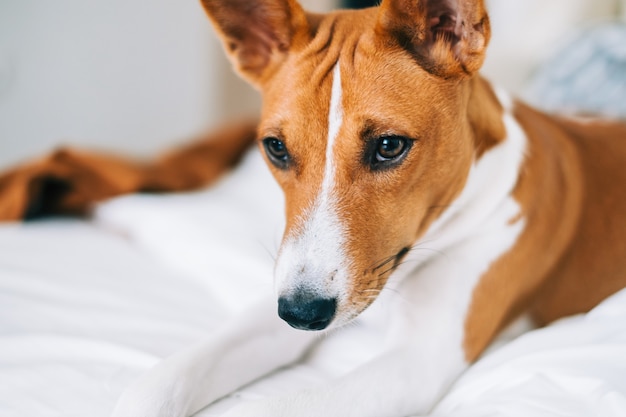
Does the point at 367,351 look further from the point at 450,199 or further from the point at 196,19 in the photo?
the point at 196,19

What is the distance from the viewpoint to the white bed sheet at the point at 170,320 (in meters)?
1.40

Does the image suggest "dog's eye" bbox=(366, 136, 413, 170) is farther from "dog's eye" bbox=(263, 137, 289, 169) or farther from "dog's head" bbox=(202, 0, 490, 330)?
"dog's eye" bbox=(263, 137, 289, 169)

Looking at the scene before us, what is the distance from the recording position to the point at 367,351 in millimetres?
1765

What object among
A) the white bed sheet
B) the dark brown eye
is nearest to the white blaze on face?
the dark brown eye

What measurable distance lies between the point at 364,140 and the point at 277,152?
27 cm

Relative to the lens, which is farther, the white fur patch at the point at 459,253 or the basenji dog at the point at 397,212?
the white fur patch at the point at 459,253

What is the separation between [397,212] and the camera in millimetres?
1535

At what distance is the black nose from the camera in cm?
134

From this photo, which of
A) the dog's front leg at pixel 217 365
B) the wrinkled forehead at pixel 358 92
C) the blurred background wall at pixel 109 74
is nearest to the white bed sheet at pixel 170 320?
the dog's front leg at pixel 217 365

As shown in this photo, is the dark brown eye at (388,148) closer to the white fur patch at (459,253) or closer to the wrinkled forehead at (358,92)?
the wrinkled forehead at (358,92)

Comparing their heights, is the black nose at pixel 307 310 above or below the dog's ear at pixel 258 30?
below

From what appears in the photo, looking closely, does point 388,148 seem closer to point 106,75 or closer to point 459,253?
point 459,253

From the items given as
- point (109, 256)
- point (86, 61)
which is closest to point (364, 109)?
point (109, 256)

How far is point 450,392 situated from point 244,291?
2.43 feet
